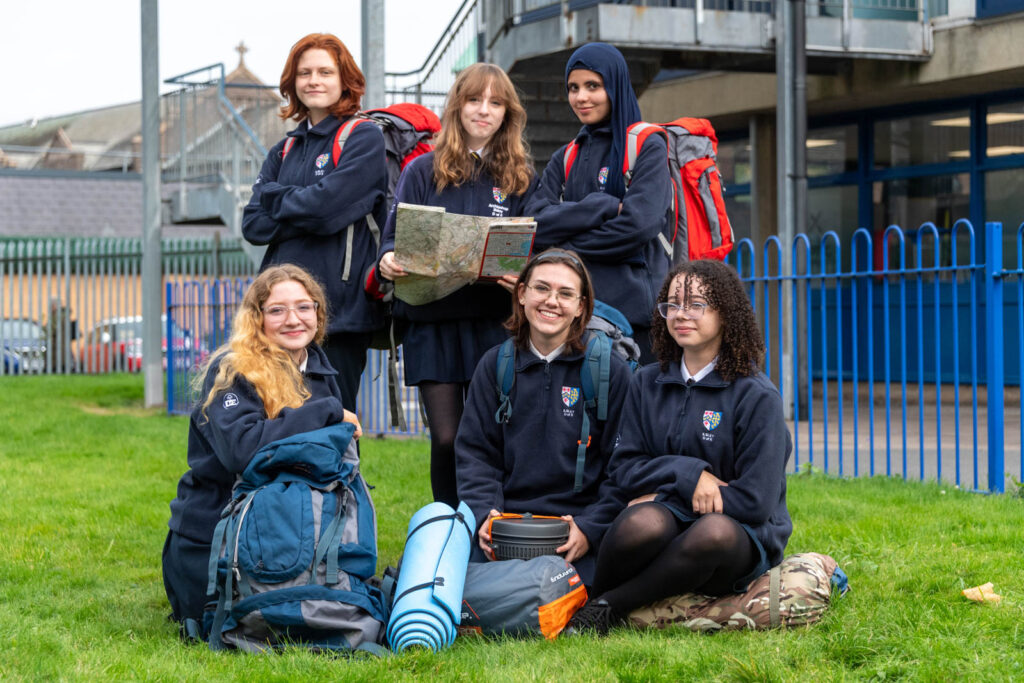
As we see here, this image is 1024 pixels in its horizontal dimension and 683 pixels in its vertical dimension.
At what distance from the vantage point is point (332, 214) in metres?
4.46

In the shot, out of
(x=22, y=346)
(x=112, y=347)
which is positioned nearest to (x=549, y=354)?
(x=22, y=346)

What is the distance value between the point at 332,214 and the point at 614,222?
110cm

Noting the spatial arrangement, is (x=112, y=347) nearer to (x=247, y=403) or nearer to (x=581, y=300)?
(x=247, y=403)

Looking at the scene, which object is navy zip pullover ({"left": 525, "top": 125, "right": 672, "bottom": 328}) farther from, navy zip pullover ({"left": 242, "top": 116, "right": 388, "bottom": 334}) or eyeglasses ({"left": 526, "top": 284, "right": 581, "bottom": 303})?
navy zip pullover ({"left": 242, "top": 116, "right": 388, "bottom": 334})

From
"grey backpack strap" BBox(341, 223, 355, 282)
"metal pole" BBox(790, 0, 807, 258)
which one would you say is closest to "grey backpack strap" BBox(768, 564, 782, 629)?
"grey backpack strap" BBox(341, 223, 355, 282)

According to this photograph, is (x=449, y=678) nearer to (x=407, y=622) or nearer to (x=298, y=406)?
(x=407, y=622)

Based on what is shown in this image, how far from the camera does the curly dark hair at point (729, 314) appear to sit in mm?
3969

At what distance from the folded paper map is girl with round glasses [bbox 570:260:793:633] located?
0.57 metres

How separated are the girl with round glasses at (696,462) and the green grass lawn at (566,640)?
0.22m

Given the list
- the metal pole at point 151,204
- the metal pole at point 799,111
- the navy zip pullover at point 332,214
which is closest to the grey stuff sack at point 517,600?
the navy zip pullover at point 332,214

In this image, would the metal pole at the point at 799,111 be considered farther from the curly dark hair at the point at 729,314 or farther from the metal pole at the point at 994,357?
the curly dark hair at the point at 729,314

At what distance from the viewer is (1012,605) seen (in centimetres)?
401

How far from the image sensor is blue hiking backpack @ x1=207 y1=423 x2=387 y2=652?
3.62 m

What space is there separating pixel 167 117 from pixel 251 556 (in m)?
11.3
